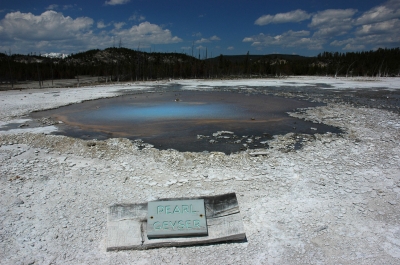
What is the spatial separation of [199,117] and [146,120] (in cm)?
242

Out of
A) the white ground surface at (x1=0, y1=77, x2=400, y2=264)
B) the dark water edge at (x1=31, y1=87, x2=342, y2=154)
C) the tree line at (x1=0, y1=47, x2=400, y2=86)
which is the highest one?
the tree line at (x1=0, y1=47, x2=400, y2=86)

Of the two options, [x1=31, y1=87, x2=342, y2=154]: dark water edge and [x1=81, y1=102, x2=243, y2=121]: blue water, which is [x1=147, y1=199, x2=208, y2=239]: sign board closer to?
[x1=31, y1=87, x2=342, y2=154]: dark water edge

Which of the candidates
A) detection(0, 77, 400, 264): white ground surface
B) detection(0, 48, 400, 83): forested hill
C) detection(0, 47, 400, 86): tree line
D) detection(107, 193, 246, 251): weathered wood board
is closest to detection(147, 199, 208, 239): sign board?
detection(107, 193, 246, 251): weathered wood board

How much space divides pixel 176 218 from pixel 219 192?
4.76 feet

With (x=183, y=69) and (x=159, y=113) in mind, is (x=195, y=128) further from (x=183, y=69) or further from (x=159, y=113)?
(x=183, y=69)

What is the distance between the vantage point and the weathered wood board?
3.51 m

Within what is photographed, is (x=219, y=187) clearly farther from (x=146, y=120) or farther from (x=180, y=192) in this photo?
(x=146, y=120)

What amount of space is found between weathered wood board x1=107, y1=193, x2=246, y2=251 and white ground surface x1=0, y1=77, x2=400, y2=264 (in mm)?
105

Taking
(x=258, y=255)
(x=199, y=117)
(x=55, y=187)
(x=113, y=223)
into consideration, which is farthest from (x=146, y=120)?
(x=258, y=255)

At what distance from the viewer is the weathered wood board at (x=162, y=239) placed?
3510mm

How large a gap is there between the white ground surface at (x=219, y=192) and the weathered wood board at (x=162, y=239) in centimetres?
10

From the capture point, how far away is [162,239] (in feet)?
11.6

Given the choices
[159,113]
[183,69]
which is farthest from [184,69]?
[159,113]

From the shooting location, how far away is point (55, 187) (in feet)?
16.9
